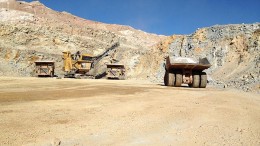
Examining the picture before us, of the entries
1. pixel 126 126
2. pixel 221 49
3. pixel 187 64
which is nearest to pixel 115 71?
pixel 221 49

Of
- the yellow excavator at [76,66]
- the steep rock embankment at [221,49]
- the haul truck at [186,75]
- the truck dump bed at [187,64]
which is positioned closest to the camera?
the truck dump bed at [187,64]

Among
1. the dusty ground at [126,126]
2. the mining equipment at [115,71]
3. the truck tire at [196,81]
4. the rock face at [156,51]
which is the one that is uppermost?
the rock face at [156,51]

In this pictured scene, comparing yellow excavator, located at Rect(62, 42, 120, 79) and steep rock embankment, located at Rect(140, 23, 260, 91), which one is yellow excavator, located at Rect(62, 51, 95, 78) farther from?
steep rock embankment, located at Rect(140, 23, 260, 91)

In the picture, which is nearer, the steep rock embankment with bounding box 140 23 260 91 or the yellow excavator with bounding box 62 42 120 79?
the steep rock embankment with bounding box 140 23 260 91

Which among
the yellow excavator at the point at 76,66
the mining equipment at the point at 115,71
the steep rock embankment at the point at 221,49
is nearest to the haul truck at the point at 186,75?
the steep rock embankment at the point at 221,49

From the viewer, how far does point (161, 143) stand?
4141 millimetres

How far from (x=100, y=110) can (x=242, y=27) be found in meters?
28.6

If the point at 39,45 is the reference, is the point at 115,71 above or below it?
below

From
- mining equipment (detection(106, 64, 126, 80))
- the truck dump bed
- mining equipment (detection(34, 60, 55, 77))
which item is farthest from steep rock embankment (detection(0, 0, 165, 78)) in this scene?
the truck dump bed

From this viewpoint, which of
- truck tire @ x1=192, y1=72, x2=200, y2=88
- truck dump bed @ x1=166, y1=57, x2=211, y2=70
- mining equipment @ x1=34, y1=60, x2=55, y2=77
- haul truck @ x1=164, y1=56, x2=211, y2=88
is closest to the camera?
truck dump bed @ x1=166, y1=57, x2=211, y2=70

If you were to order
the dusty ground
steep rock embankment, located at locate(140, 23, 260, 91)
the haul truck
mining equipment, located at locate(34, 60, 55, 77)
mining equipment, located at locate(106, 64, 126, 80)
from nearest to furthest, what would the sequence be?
the dusty ground < the haul truck < steep rock embankment, located at locate(140, 23, 260, 91) < mining equipment, located at locate(34, 60, 55, 77) < mining equipment, located at locate(106, 64, 126, 80)

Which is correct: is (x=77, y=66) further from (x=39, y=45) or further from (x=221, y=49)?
(x=221, y=49)

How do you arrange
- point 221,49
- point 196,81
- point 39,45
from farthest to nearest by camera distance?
point 39,45, point 221,49, point 196,81

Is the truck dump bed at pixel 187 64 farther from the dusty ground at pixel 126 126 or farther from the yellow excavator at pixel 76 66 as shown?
the yellow excavator at pixel 76 66
